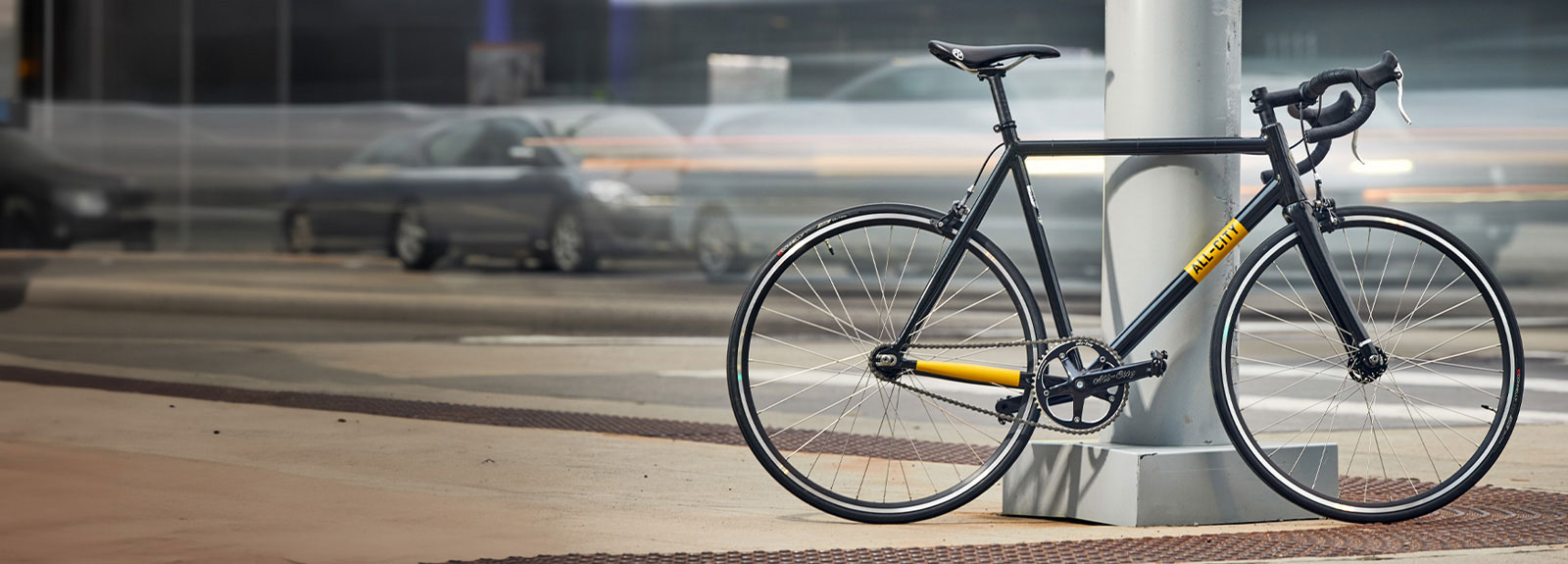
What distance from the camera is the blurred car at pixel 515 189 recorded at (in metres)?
14.7

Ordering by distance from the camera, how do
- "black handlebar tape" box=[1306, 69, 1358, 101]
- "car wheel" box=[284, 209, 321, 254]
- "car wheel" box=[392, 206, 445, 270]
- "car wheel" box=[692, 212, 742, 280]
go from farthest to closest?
"car wheel" box=[284, 209, 321, 254], "car wheel" box=[392, 206, 445, 270], "car wheel" box=[692, 212, 742, 280], "black handlebar tape" box=[1306, 69, 1358, 101]

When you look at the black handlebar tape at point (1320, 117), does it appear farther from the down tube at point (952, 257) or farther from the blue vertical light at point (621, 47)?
the blue vertical light at point (621, 47)

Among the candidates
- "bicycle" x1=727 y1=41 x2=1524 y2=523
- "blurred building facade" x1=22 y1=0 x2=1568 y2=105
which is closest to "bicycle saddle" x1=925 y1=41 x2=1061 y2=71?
"bicycle" x1=727 y1=41 x2=1524 y2=523

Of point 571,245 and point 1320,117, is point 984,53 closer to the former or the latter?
point 1320,117

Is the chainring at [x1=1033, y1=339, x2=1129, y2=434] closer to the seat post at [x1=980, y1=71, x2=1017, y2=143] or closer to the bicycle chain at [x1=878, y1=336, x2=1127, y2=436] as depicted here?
the bicycle chain at [x1=878, y1=336, x2=1127, y2=436]

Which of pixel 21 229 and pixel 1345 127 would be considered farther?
pixel 21 229

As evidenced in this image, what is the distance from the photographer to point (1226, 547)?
3.87 m

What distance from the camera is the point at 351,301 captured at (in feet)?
39.4

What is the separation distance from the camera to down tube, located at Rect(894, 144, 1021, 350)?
165 inches

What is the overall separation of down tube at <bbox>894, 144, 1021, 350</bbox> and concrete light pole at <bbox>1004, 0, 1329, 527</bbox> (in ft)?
1.17

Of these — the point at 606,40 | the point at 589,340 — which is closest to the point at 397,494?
the point at 589,340

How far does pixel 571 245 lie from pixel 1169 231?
35.5ft

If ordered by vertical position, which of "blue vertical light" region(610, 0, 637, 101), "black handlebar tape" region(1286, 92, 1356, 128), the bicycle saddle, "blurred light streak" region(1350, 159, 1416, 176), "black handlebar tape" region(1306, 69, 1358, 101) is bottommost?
"blurred light streak" region(1350, 159, 1416, 176)

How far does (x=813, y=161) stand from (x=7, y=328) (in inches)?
253
